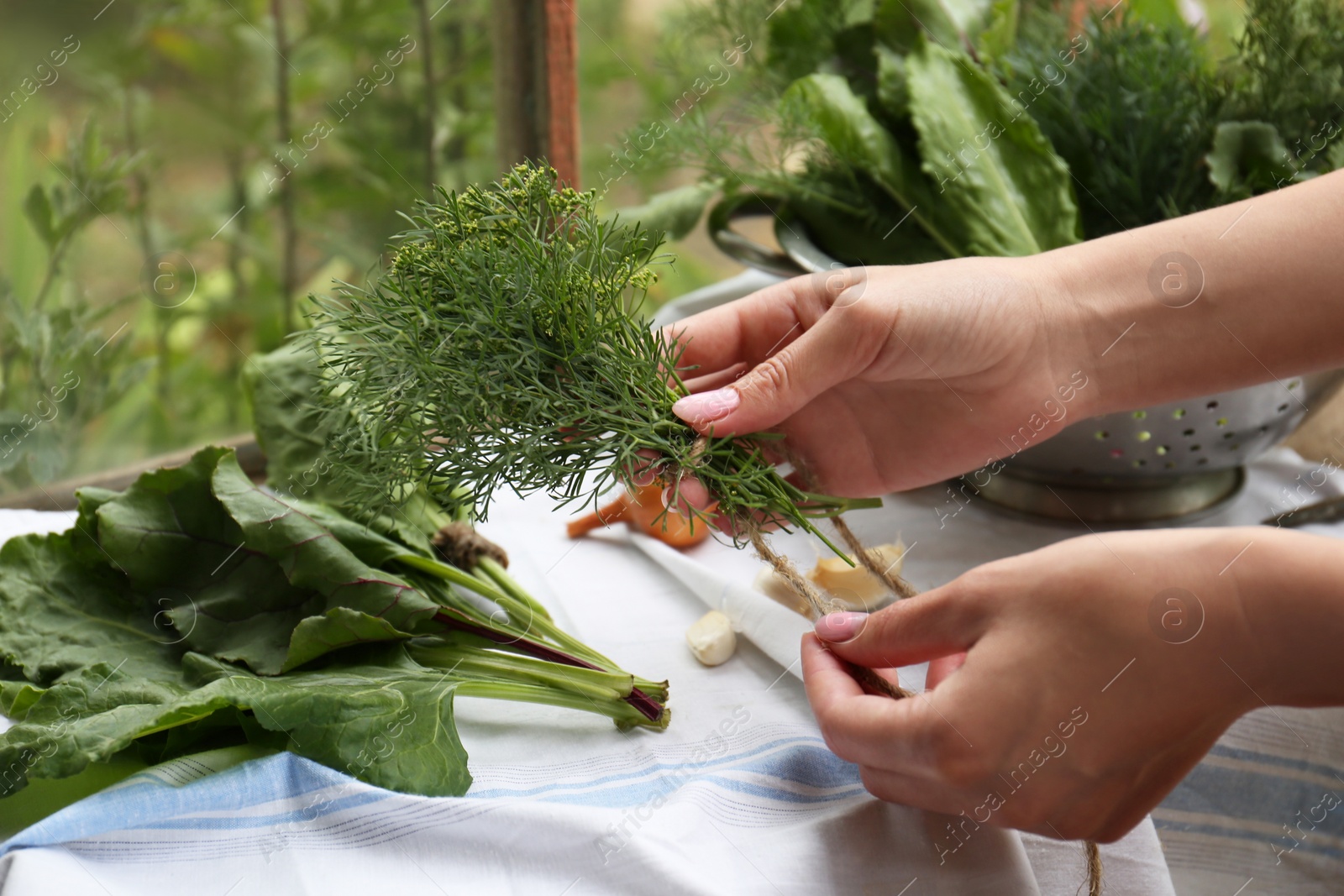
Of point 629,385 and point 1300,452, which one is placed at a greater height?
point 629,385

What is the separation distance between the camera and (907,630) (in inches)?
26.4

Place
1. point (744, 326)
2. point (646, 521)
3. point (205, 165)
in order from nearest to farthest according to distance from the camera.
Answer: point (744, 326)
point (646, 521)
point (205, 165)

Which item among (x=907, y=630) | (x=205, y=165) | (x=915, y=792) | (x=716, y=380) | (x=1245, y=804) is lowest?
(x=1245, y=804)

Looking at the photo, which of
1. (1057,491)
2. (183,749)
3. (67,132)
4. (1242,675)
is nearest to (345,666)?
(183,749)

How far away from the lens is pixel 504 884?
65 cm

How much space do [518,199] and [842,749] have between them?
1.64 ft

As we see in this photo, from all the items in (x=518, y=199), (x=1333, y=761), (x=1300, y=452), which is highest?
(x=518, y=199)

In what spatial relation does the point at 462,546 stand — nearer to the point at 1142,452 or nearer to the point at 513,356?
the point at 513,356

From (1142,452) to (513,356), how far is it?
67 centimetres

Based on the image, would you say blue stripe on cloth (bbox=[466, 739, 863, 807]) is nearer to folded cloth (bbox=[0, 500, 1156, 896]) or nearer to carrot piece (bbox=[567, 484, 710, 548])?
folded cloth (bbox=[0, 500, 1156, 896])

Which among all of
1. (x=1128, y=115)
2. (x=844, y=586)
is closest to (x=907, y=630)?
(x=844, y=586)

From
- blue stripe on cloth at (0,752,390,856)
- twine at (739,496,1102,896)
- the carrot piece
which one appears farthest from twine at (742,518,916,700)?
blue stripe on cloth at (0,752,390,856)

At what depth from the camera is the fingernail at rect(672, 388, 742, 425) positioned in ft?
2.52

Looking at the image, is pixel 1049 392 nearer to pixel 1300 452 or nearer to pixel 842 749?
pixel 842 749
